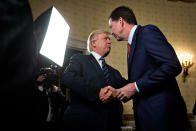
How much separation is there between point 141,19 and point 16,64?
476cm

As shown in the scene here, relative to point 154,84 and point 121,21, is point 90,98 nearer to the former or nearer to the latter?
point 154,84

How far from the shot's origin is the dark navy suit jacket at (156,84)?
1260mm

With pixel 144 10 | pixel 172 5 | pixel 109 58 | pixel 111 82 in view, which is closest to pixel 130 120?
pixel 109 58

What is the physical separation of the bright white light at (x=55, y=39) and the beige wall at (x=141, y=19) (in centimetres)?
221

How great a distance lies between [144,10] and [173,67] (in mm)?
4007

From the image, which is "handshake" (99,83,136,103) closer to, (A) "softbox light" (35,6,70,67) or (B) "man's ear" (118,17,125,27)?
(A) "softbox light" (35,6,70,67)

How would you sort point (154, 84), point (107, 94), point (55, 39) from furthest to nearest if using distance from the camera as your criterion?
point (107, 94)
point (55, 39)
point (154, 84)

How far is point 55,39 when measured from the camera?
59.3 inches

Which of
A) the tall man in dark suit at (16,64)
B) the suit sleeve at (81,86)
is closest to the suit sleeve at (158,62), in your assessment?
the suit sleeve at (81,86)

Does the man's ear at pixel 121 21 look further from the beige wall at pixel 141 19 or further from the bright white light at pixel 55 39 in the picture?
the beige wall at pixel 141 19

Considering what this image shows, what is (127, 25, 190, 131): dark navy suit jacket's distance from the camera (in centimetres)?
126

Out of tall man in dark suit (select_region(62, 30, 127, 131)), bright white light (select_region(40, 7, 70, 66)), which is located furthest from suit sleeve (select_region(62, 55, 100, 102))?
bright white light (select_region(40, 7, 70, 66))

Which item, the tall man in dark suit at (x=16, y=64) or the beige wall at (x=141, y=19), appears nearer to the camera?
the tall man in dark suit at (x=16, y=64)

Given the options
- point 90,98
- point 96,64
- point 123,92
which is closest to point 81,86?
point 90,98
